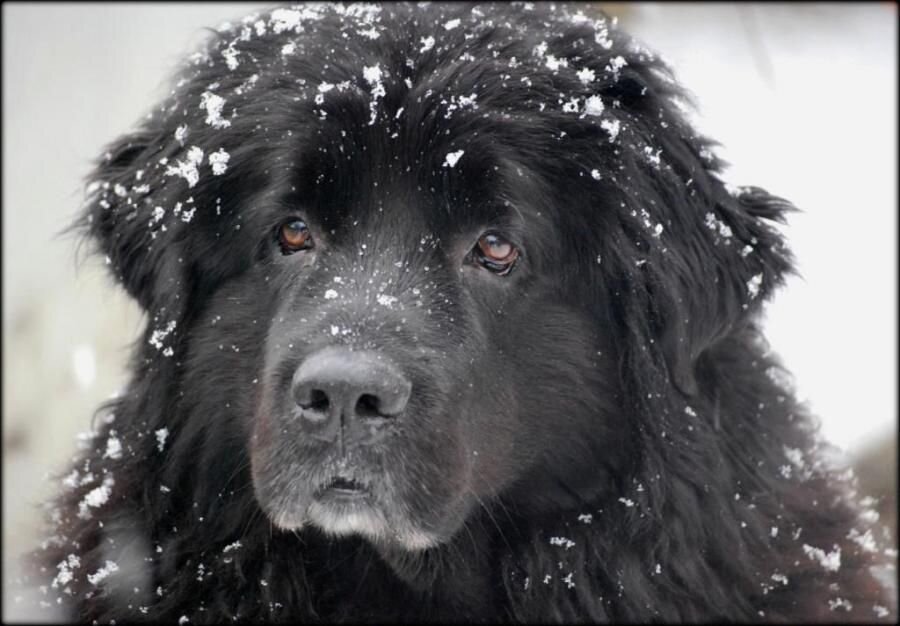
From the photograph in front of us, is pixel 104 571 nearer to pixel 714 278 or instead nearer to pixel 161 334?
pixel 161 334

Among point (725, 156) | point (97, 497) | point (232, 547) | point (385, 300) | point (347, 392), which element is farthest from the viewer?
point (725, 156)

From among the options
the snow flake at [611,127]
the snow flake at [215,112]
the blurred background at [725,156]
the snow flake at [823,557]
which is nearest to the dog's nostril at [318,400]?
the snow flake at [215,112]

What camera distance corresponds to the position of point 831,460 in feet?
13.5

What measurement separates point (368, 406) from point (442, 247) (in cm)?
61

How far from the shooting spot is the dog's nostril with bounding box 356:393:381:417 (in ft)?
9.70

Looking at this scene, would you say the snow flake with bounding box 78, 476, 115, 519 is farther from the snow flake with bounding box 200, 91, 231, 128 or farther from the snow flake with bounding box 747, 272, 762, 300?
the snow flake with bounding box 747, 272, 762, 300

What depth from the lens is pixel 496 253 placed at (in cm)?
339

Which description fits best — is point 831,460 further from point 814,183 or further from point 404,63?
point 814,183

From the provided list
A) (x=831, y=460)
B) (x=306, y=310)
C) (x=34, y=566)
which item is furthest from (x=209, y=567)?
(x=831, y=460)

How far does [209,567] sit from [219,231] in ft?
3.38

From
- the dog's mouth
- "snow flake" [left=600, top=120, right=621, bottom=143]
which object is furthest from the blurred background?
"snow flake" [left=600, top=120, right=621, bottom=143]

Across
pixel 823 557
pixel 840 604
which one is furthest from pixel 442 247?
pixel 840 604

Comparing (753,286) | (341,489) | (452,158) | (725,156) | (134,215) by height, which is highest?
(452,158)

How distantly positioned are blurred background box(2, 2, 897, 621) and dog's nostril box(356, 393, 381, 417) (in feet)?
8.68
